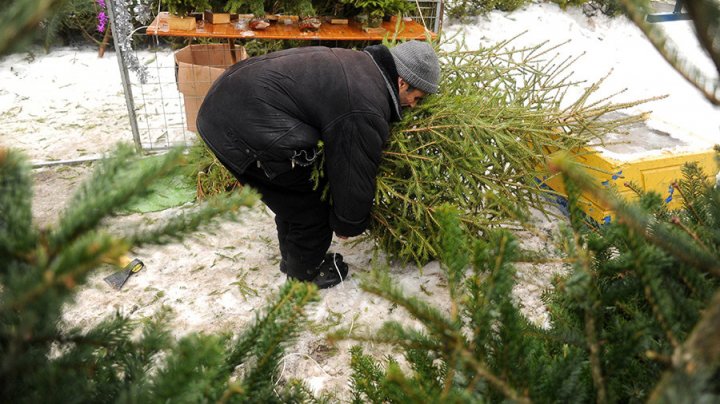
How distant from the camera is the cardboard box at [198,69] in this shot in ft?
15.7

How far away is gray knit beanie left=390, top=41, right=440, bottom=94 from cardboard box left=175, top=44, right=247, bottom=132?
95.5 inches

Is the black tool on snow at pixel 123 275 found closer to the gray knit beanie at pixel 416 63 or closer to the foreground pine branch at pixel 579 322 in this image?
the gray knit beanie at pixel 416 63

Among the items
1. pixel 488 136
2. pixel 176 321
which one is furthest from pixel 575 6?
pixel 176 321

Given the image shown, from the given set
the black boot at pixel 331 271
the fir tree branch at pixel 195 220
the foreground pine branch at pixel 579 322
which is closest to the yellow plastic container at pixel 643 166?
the black boot at pixel 331 271

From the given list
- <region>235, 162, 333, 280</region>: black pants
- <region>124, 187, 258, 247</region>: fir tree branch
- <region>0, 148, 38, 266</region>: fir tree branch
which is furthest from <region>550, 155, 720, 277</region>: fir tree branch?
<region>235, 162, 333, 280</region>: black pants

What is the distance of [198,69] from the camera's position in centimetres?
477

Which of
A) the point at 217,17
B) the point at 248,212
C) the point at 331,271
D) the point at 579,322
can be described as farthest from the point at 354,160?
the point at 217,17

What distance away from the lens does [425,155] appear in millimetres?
3188

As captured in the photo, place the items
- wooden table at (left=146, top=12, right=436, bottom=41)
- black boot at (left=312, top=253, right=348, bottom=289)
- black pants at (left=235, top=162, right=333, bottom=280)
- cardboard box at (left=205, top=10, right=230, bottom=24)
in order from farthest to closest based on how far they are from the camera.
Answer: cardboard box at (left=205, top=10, right=230, bottom=24) < wooden table at (left=146, top=12, right=436, bottom=41) < black boot at (left=312, top=253, right=348, bottom=289) < black pants at (left=235, top=162, right=333, bottom=280)

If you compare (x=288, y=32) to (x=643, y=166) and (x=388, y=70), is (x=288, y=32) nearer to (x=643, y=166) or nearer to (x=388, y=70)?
(x=388, y=70)

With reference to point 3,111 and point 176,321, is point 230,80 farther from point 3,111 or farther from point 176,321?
point 3,111

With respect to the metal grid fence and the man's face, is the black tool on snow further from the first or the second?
the man's face

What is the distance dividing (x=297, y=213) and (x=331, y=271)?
638 mm

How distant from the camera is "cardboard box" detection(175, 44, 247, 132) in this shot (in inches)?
188
